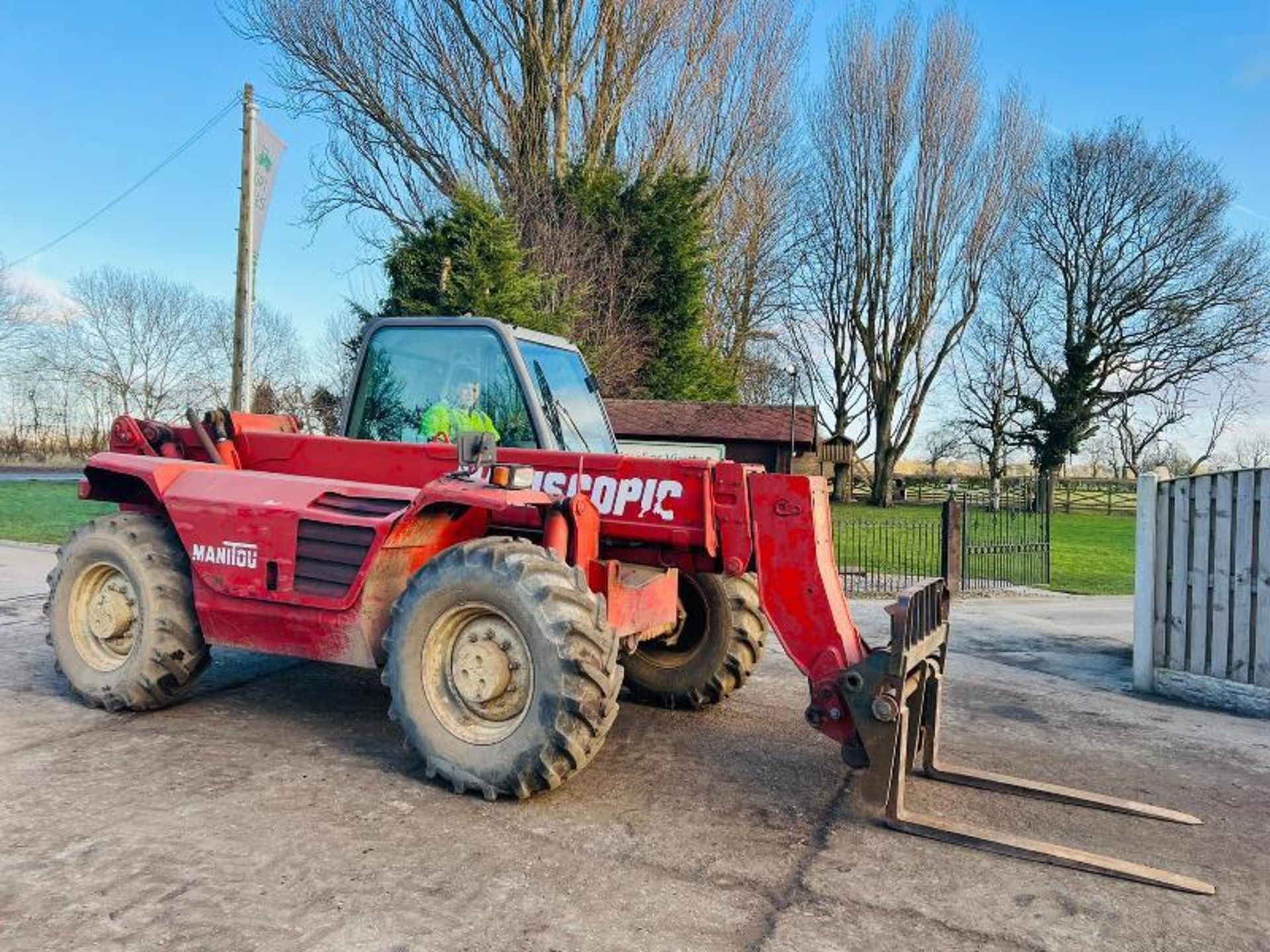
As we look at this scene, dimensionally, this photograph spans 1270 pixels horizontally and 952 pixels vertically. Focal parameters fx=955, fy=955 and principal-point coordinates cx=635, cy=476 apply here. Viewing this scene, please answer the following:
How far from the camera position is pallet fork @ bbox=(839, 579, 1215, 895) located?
12.7 feet

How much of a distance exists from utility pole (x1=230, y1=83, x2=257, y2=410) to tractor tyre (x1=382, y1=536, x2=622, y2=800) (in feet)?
34.4

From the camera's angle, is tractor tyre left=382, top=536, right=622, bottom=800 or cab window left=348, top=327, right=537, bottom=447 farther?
cab window left=348, top=327, right=537, bottom=447

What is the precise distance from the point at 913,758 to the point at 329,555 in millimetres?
3119

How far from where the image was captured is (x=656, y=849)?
3902 mm

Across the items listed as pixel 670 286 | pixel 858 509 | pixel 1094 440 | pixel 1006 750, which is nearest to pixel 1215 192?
pixel 1094 440

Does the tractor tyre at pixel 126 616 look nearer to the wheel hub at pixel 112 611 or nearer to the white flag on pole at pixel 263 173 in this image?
the wheel hub at pixel 112 611

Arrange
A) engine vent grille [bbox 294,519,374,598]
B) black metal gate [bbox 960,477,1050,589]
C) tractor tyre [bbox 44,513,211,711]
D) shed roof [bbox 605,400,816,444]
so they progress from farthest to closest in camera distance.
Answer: shed roof [bbox 605,400,816,444] < black metal gate [bbox 960,477,1050,589] < tractor tyre [bbox 44,513,211,711] < engine vent grille [bbox 294,519,374,598]

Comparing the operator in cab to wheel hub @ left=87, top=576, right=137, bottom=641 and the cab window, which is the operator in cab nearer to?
the cab window

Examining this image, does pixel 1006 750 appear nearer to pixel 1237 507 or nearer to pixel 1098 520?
pixel 1237 507

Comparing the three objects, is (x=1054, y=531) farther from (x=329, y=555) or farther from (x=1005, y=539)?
(x=329, y=555)

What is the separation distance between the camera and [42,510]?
71.7 feet

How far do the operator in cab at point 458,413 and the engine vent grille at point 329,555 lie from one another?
3.06ft

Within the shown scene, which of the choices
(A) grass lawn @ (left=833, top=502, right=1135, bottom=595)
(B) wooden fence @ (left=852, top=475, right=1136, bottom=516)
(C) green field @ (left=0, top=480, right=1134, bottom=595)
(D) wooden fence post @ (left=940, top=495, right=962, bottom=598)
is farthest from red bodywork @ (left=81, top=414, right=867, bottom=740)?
(B) wooden fence @ (left=852, top=475, right=1136, bottom=516)

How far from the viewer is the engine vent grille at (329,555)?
481cm
